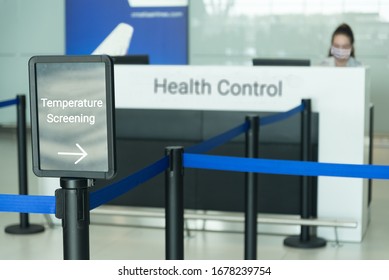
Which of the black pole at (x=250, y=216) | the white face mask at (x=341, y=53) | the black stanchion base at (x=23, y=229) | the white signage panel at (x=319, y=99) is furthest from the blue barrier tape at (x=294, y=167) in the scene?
the white face mask at (x=341, y=53)

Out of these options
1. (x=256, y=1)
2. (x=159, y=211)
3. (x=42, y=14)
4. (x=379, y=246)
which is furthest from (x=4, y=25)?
(x=379, y=246)

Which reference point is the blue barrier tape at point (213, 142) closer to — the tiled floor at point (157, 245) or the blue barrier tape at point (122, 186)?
the blue barrier tape at point (122, 186)

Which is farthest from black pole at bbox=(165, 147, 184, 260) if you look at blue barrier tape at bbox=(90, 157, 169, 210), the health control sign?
the health control sign

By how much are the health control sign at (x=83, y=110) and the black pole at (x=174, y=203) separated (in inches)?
33.6

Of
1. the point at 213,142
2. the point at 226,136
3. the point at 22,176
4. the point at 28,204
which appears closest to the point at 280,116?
the point at 226,136

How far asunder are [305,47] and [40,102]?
908 centimetres

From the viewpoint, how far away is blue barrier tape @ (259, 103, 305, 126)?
5090mm

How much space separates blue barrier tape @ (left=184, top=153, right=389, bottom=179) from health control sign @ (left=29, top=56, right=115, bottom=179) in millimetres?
1001

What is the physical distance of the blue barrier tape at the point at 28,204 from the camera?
8.00 ft

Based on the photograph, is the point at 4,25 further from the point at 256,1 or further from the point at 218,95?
the point at 218,95

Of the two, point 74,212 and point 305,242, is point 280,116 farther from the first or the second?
point 74,212

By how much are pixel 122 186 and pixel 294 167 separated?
837 millimetres

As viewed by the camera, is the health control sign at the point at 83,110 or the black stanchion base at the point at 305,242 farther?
the black stanchion base at the point at 305,242

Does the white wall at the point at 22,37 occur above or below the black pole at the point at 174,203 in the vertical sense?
above
